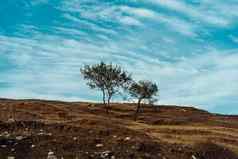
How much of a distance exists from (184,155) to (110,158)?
6041 mm

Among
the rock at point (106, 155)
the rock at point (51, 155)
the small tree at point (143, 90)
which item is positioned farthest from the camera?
the small tree at point (143, 90)

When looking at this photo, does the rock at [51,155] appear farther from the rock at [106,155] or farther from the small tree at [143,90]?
the small tree at [143,90]

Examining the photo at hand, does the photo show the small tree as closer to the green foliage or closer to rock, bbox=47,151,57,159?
the green foliage

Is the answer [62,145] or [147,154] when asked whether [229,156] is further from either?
[62,145]

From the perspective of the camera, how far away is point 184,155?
30641 mm

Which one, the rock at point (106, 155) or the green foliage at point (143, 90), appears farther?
the green foliage at point (143, 90)

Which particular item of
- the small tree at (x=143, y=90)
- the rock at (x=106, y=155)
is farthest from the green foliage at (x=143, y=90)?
the rock at (x=106, y=155)

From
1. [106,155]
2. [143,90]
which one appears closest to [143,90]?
[143,90]

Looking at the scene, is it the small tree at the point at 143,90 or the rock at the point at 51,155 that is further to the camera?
the small tree at the point at 143,90

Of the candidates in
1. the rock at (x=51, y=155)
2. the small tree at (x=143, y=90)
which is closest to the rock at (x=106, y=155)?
the rock at (x=51, y=155)

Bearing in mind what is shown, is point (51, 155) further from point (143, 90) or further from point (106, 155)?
point (143, 90)

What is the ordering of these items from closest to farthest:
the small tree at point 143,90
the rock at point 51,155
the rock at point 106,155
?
the rock at point 51,155 < the rock at point 106,155 < the small tree at point 143,90

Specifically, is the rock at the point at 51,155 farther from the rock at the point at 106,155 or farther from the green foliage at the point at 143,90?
the green foliage at the point at 143,90

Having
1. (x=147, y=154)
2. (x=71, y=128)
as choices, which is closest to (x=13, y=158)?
(x=147, y=154)
